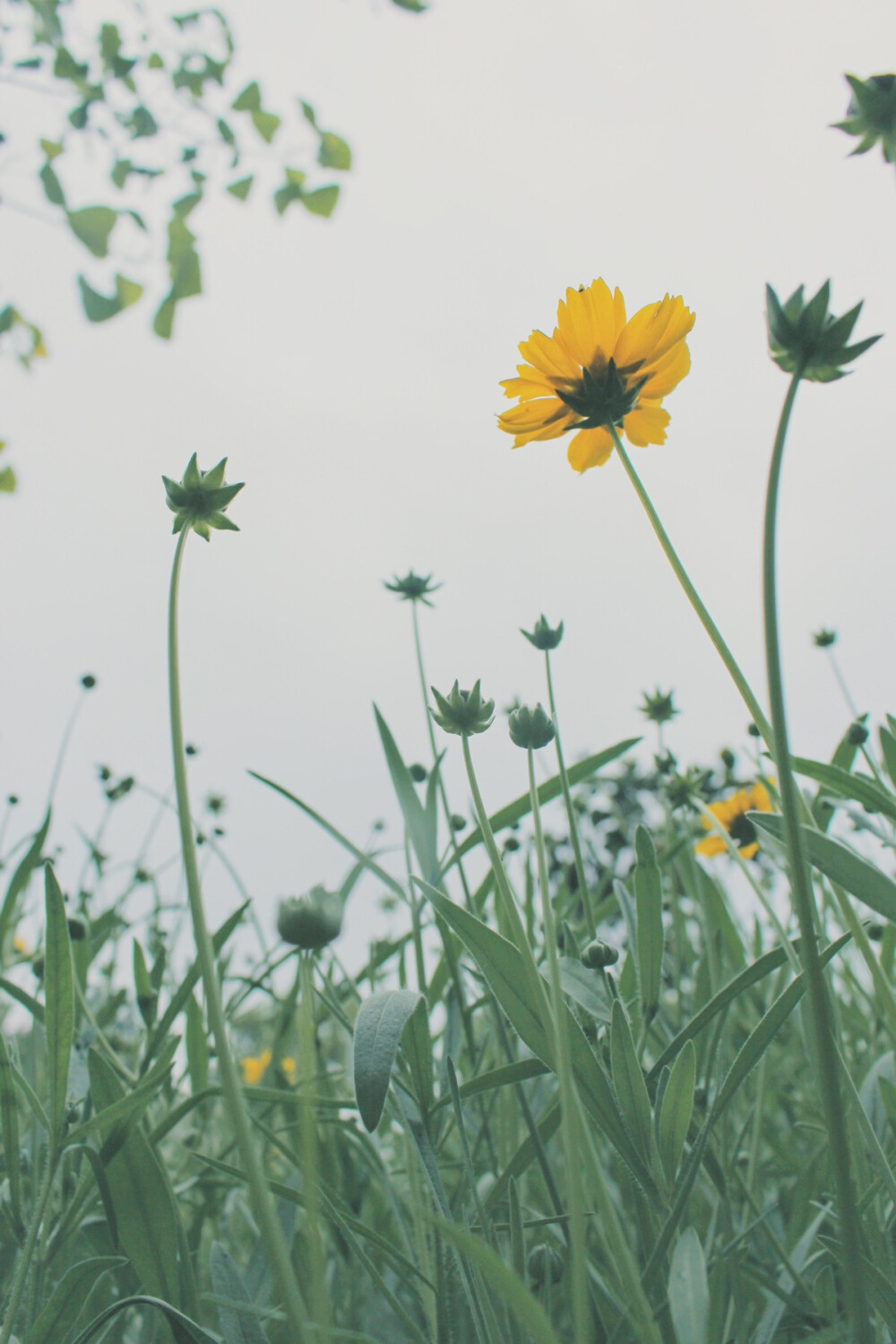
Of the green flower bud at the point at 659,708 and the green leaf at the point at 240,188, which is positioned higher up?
the green leaf at the point at 240,188

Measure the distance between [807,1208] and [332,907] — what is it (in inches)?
20.6

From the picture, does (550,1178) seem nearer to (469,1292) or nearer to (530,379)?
(469,1292)

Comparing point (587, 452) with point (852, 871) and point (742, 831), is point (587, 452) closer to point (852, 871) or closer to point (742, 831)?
point (852, 871)

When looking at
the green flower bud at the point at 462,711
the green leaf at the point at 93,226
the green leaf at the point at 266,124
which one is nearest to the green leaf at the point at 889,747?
the green flower bud at the point at 462,711

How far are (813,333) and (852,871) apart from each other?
22cm

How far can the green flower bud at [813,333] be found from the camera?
0.35 m

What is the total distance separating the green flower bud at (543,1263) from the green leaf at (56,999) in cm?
28

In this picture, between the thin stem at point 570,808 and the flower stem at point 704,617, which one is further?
the thin stem at point 570,808

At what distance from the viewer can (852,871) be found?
0.39 m

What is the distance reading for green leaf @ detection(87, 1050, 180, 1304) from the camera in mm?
515

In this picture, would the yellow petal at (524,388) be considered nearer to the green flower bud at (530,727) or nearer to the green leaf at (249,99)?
the green flower bud at (530,727)

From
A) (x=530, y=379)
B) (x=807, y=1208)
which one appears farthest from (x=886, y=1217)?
(x=530, y=379)

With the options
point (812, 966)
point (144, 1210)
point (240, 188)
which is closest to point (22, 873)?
point (144, 1210)

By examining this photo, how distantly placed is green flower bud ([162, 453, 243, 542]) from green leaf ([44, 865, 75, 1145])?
0.22 metres
